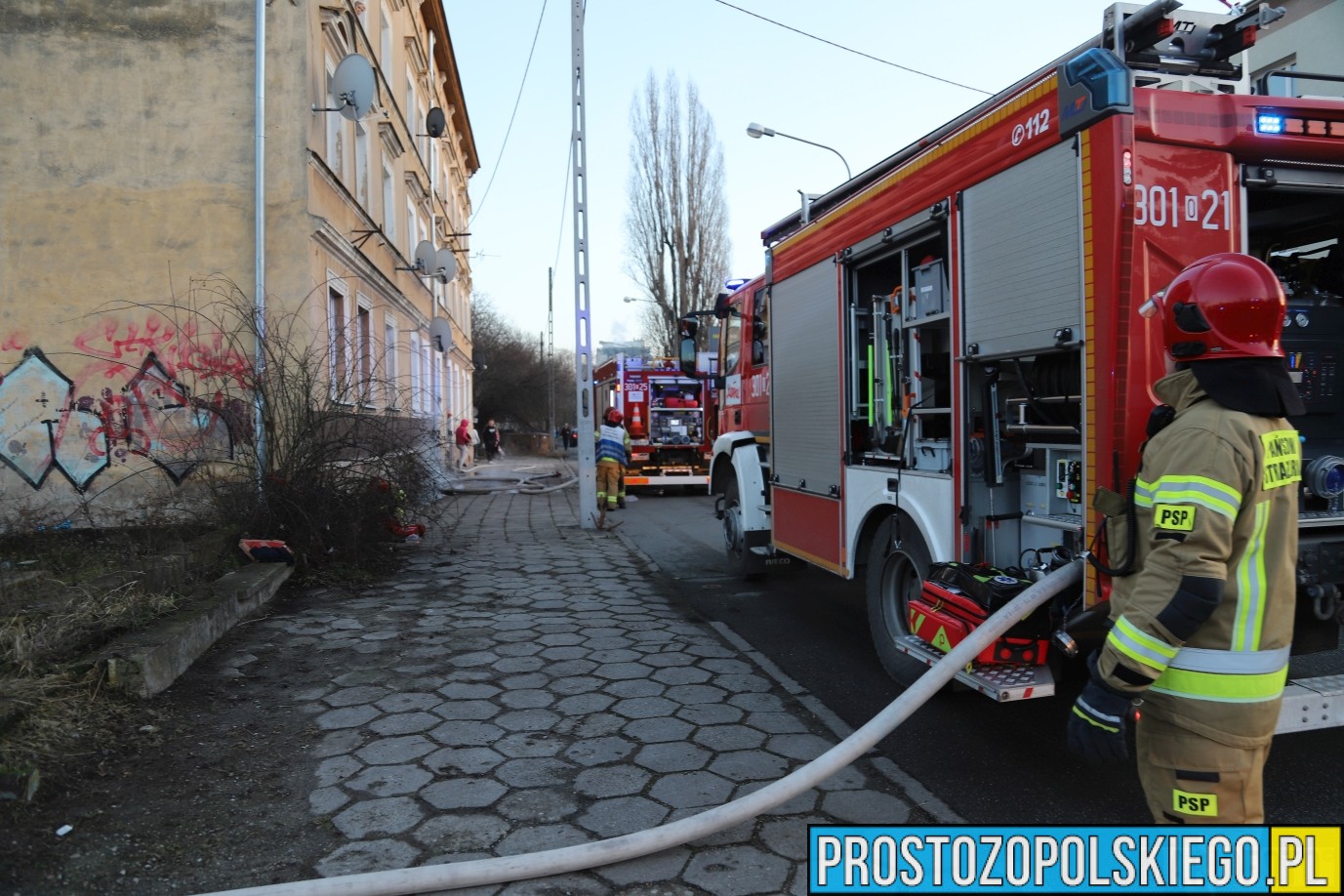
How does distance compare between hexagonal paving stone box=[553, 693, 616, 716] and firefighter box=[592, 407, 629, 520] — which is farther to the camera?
firefighter box=[592, 407, 629, 520]

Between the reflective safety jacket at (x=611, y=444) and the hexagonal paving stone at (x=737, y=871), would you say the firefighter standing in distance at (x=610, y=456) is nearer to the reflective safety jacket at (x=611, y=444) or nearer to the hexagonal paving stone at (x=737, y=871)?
the reflective safety jacket at (x=611, y=444)

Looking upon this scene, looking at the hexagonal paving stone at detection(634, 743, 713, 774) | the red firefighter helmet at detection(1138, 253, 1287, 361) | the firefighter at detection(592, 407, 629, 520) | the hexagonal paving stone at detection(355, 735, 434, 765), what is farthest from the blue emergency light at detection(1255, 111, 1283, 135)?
the firefighter at detection(592, 407, 629, 520)

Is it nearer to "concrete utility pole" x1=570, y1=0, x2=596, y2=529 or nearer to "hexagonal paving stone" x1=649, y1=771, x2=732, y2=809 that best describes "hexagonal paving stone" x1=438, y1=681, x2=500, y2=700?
"hexagonal paving stone" x1=649, y1=771, x2=732, y2=809

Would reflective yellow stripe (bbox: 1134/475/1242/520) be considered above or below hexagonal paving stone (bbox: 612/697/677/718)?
above

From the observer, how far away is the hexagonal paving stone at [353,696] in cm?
429

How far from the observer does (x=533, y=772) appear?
11.3ft

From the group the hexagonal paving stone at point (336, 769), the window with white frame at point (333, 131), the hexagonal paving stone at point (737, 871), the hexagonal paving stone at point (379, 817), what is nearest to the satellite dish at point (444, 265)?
the window with white frame at point (333, 131)

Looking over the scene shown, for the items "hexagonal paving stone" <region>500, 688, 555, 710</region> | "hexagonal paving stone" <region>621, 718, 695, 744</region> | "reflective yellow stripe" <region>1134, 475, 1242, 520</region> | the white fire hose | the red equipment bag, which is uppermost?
"reflective yellow stripe" <region>1134, 475, 1242, 520</region>

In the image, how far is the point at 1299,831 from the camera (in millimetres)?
2559

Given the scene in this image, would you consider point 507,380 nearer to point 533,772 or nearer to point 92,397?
point 92,397

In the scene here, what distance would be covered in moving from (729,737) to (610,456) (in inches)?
404

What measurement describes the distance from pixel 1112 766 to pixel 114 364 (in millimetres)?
10243

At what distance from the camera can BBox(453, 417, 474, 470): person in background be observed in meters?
23.4

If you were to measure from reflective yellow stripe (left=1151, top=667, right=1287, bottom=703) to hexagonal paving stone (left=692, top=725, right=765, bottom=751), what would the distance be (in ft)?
6.61
